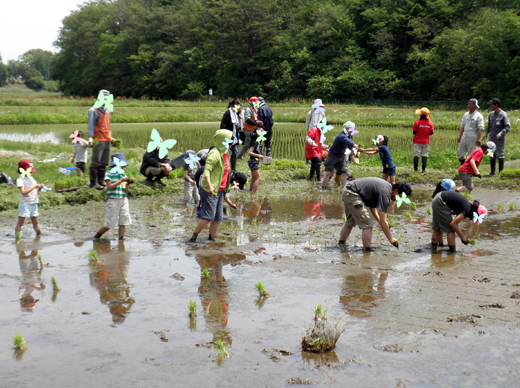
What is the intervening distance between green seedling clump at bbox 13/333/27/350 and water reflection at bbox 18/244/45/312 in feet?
3.03

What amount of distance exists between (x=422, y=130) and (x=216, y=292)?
9.93 m

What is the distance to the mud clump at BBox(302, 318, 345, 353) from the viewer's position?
15.1ft

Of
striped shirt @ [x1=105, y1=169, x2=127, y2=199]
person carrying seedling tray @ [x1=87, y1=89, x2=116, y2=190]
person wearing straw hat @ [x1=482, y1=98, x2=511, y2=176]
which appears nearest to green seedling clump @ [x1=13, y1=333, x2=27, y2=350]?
striped shirt @ [x1=105, y1=169, x2=127, y2=199]

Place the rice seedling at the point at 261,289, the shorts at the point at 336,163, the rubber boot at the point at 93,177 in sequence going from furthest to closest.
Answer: the shorts at the point at 336,163
the rubber boot at the point at 93,177
the rice seedling at the point at 261,289

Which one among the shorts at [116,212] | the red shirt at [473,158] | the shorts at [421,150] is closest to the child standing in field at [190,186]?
the shorts at [116,212]

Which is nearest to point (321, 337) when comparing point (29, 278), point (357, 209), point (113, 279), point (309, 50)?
point (113, 279)

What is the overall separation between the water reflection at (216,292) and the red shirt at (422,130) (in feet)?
27.8

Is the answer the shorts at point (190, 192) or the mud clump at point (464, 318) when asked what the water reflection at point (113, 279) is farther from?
the mud clump at point (464, 318)

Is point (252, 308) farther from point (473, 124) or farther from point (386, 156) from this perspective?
point (473, 124)

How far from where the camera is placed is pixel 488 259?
7.32 metres

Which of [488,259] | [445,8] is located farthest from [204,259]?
[445,8]

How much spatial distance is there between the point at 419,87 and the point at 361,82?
21.7 feet

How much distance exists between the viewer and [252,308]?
5.64 metres

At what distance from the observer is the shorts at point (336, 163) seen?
40.1ft
